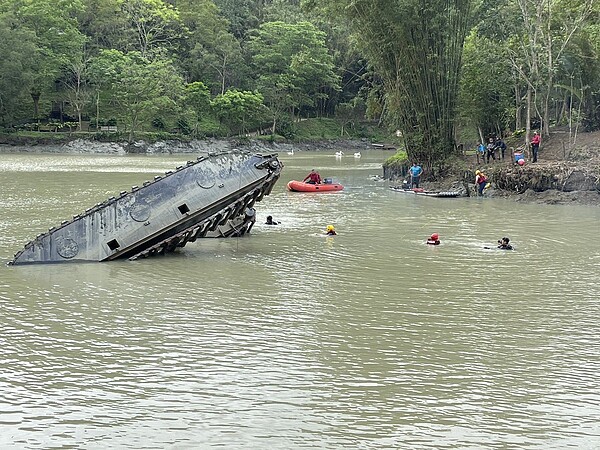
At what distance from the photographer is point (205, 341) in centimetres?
1100

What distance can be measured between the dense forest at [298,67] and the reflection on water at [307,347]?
659 inches

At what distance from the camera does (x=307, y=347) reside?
35.4 feet

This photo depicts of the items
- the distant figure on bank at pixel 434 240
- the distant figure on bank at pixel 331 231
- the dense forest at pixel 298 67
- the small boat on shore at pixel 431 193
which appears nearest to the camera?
the distant figure on bank at pixel 434 240

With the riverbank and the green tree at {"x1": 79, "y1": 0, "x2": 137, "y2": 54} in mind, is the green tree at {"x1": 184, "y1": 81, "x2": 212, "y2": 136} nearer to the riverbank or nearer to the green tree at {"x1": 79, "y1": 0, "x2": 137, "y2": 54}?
the riverbank

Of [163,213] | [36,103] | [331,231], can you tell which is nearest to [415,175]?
[331,231]

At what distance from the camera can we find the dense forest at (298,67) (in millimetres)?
35406

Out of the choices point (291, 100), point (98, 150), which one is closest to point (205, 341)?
point (98, 150)

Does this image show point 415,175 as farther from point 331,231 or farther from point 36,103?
point 36,103

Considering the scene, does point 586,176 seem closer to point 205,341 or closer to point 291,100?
Answer: point 205,341

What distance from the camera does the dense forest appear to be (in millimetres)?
35406

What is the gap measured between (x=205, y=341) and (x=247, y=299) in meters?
2.76

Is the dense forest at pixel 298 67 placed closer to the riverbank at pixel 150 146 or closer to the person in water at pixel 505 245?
the riverbank at pixel 150 146

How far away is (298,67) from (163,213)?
72.0 metres

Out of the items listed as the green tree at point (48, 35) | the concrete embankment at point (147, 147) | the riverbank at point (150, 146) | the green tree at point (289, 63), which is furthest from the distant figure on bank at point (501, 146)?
the green tree at point (289, 63)
